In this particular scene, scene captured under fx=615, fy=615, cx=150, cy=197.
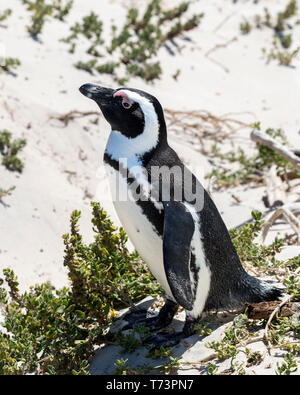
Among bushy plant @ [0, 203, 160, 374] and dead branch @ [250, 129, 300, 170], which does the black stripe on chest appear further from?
dead branch @ [250, 129, 300, 170]

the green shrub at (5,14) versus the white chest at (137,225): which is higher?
the green shrub at (5,14)

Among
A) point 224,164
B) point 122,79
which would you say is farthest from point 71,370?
point 122,79

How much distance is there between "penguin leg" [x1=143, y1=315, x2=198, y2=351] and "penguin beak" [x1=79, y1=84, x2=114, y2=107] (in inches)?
42.8

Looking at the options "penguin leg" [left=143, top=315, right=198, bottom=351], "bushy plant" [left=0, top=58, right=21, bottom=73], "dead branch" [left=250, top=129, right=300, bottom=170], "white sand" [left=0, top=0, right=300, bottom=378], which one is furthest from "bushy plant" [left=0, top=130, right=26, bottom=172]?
"penguin leg" [left=143, top=315, right=198, bottom=351]

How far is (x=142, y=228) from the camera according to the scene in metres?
2.78

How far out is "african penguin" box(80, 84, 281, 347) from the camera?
2721 millimetres

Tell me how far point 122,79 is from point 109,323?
4.16 m

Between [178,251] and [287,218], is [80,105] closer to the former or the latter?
[287,218]

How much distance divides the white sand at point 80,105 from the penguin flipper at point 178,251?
1.76 m

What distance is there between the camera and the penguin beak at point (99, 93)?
114 inches

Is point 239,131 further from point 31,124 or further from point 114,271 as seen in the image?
point 114,271

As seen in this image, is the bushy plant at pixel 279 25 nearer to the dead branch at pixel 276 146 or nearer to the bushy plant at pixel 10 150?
the dead branch at pixel 276 146

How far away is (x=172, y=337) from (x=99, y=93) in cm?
120

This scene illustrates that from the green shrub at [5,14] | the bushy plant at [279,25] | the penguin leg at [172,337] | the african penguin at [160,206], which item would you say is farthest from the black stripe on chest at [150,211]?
the bushy plant at [279,25]
